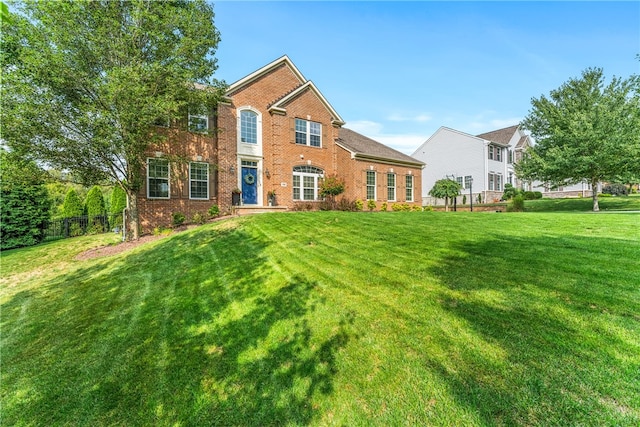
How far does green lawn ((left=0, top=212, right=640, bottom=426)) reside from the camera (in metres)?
2.22

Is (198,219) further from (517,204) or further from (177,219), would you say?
(517,204)

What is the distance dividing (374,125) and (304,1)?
2119 centimetres

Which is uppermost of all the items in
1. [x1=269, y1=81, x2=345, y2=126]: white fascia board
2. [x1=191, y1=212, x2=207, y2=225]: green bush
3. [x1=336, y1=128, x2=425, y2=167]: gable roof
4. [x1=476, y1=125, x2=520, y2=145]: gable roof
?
[x1=476, y1=125, x2=520, y2=145]: gable roof

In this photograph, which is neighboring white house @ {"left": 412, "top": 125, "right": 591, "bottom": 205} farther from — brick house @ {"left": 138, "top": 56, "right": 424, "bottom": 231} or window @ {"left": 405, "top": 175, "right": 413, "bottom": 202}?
brick house @ {"left": 138, "top": 56, "right": 424, "bottom": 231}

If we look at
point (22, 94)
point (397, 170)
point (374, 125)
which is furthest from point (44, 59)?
point (374, 125)

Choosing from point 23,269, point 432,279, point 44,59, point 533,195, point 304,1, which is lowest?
point 23,269

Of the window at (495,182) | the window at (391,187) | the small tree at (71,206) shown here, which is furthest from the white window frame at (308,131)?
the window at (495,182)

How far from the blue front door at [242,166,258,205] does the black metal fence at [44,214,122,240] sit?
6172 millimetres

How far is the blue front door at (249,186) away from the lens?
1562 centimetres

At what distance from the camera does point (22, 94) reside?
869 cm

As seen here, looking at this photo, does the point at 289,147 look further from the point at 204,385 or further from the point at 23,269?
the point at 204,385

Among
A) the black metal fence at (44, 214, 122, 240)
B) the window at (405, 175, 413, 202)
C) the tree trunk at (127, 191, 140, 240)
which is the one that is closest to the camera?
the tree trunk at (127, 191, 140, 240)

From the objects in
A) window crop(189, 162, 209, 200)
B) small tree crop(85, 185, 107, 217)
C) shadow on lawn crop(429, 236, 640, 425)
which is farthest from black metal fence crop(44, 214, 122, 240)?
shadow on lawn crop(429, 236, 640, 425)

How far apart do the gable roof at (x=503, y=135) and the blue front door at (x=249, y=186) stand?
2863 centimetres
